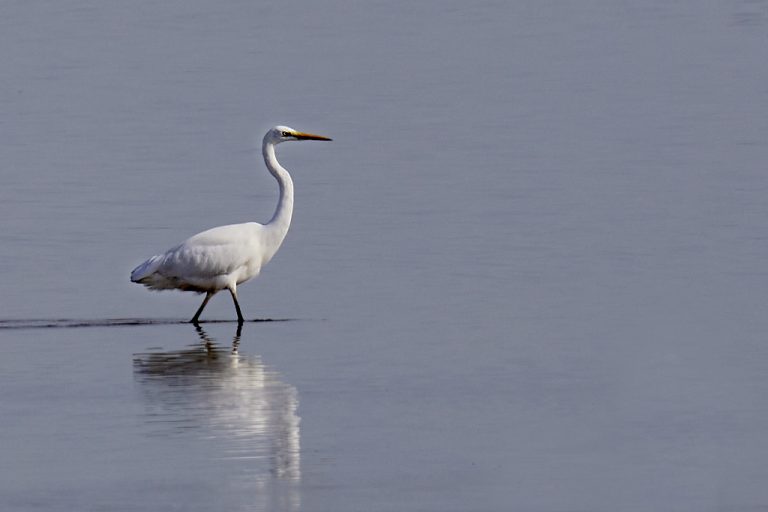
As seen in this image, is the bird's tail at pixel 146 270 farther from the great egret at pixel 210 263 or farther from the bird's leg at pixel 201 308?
the bird's leg at pixel 201 308

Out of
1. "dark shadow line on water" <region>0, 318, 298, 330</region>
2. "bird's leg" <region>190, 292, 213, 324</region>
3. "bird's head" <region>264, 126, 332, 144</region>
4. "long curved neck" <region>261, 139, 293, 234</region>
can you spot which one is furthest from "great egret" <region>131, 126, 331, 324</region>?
"bird's head" <region>264, 126, 332, 144</region>

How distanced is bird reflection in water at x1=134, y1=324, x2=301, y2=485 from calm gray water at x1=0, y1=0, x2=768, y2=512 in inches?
1.5

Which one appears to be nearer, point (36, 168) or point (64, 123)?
point (36, 168)

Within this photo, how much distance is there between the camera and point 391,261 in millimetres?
19750

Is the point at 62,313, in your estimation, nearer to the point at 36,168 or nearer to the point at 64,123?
the point at 36,168

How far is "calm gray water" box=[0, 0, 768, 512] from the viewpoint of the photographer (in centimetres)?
1189

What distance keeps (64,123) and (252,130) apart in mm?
2967

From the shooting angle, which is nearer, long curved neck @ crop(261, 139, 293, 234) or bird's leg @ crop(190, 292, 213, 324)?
bird's leg @ crop(190, 292, 213, 324)

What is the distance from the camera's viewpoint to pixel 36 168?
2572 cm

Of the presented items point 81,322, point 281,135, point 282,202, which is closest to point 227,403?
point 81,322

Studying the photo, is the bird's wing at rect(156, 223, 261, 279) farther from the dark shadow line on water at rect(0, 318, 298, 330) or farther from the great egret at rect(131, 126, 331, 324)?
the dark shadow line on water at rect(0, 318, 298, 330)

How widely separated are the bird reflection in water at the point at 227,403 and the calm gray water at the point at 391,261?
0.04 meters

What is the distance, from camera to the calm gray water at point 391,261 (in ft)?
39.0

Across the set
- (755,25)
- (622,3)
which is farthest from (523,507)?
(622,3)
